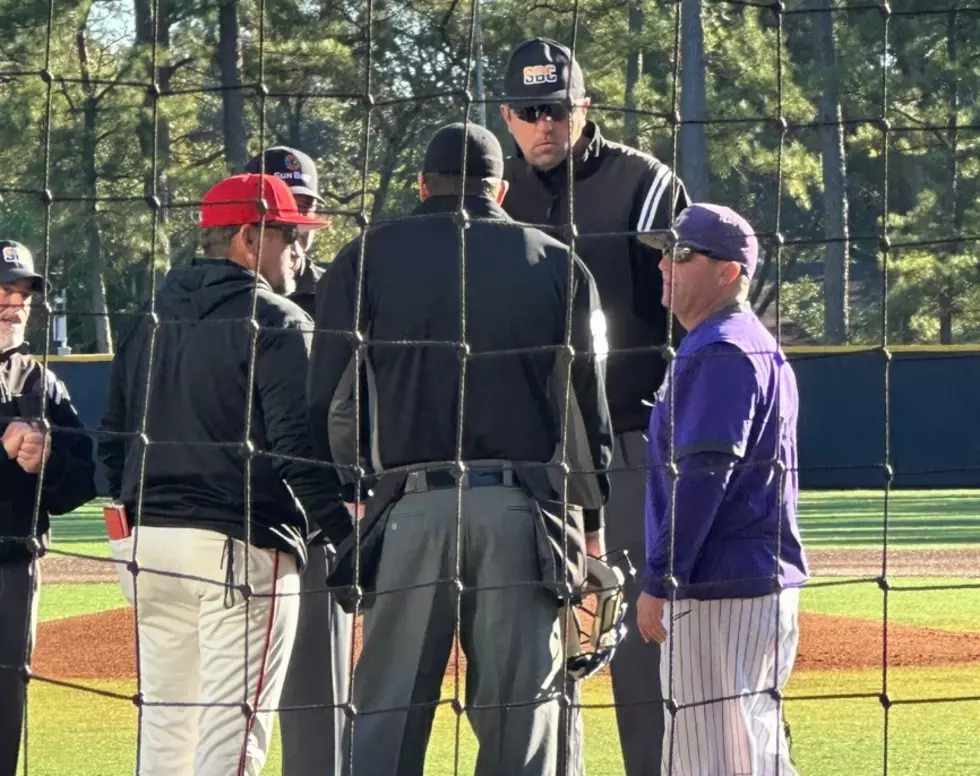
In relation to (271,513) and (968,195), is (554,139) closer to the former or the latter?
(271,513)

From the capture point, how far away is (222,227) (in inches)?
177

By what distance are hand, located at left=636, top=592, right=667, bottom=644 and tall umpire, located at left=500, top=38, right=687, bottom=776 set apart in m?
0.69

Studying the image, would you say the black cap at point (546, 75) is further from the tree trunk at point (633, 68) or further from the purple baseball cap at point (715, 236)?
the tree trunk at point (633, 68)

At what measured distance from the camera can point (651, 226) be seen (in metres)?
4.78

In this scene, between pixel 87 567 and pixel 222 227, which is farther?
pixel 87 567

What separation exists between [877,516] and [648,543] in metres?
14.5

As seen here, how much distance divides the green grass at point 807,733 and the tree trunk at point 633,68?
1951cm

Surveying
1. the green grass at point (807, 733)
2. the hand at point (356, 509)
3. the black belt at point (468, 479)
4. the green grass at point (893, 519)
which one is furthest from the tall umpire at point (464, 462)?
the green grass at point (893, 519)

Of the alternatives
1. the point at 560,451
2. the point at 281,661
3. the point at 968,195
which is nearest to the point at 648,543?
the point at 560,451

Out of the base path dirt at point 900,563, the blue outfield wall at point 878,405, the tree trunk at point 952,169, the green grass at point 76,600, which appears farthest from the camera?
the tree trunk at point 952,169

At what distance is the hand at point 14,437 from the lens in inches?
188

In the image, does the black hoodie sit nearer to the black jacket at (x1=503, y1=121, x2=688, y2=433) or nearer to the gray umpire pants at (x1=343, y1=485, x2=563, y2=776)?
the gray umpire pants at (x1=343, y1=485, x2=563, y2=776)

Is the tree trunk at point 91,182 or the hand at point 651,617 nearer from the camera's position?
the hand at point 651,617

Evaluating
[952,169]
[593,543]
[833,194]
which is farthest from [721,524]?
[952,169]
